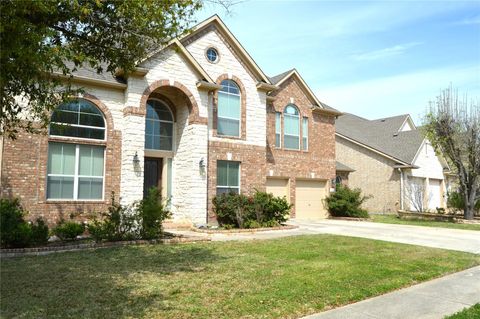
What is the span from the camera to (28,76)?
6.15 metres

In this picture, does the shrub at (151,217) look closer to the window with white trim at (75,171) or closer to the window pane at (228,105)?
the window with white trim at (75,171)

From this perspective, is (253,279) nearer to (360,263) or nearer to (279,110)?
(360,263)

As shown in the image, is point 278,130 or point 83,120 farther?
point 278,130

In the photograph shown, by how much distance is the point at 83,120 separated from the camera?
15531 millimetres

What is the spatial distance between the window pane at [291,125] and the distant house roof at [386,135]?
9.89m

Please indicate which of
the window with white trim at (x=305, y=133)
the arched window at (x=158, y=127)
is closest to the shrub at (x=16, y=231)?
the arched window at (x=158, y=127)

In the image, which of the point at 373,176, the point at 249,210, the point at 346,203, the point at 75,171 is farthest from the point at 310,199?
the point at 75,171

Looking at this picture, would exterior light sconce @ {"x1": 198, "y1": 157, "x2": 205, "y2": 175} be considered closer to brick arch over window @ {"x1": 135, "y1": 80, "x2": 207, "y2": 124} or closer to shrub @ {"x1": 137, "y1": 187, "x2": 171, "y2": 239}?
brick arch over window @ {"x1": 135, "y1": 80, "x2": 207, "y2": 124}

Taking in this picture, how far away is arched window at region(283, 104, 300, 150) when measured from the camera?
22222 mm

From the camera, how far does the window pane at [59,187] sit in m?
14.7

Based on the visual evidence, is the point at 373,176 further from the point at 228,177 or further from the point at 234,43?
the point at 234,43

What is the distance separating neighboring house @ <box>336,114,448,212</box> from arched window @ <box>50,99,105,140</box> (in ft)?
65.4

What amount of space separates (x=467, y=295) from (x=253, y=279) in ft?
12.1

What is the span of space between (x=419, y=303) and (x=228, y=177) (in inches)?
508
